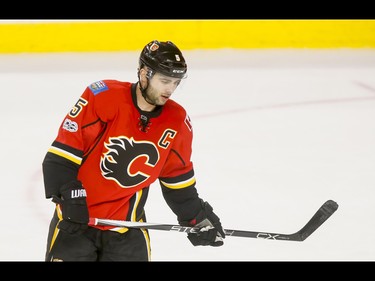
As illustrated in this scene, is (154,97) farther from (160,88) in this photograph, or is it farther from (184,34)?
(184,34)

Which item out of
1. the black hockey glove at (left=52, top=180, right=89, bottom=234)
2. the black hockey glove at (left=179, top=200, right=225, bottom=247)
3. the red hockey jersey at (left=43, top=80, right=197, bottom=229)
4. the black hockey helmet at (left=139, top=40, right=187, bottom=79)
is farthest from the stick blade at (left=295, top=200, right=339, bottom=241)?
the black hockey glove at (left=52, top=180, right=89, bottom=234)

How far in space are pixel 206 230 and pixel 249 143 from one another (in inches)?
89.1

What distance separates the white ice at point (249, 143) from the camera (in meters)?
3.57

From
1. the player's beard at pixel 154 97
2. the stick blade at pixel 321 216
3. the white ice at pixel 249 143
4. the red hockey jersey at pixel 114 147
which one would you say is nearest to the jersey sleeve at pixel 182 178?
the red hockey jersey at pixel 114 147

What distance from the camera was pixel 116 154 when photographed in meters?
2.53

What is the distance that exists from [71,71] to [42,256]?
306cm

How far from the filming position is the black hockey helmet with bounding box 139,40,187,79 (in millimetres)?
2486

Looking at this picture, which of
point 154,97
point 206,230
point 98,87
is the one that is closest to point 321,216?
point 206,230

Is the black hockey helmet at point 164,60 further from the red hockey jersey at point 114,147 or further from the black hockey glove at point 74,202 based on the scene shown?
the black hockey glove at point 74,202

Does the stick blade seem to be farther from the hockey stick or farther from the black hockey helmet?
the black hockey helmet

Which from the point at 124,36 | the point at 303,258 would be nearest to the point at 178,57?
the point at 303,258

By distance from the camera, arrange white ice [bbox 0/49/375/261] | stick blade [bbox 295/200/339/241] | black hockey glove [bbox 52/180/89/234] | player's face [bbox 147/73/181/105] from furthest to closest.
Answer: white ice [bbox 0/49/375/261]
stick blade [bbox 295/200/339/241]
player's face [bbox 147/73/181/105]
black hockey glove [bbox 52/180/89/234]

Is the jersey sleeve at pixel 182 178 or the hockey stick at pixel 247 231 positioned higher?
the jersey sleeve at pixel 182 178
